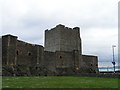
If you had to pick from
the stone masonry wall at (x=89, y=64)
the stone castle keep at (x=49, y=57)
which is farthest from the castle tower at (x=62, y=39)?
the stone masonry wall at (x=89, y=64)

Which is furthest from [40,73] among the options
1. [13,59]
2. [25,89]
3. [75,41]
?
[25,89]

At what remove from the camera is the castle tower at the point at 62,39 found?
Answer: 44375 mm

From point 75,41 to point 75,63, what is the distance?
8.27m

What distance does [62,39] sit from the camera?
44.4m

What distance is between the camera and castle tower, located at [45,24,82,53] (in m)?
44.4

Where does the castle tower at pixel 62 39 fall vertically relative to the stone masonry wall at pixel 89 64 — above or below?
above

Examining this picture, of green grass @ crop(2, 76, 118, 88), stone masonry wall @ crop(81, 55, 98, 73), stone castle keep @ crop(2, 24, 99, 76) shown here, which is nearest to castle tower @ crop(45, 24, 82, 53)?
stone castle keep @ crop(2, 24, 99, 76)

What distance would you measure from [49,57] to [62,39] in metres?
10.6

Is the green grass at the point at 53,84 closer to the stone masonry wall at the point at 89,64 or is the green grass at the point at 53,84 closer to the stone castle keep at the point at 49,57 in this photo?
the stone castle keep at the point at 49,57

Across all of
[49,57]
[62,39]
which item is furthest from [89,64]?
[49,57]

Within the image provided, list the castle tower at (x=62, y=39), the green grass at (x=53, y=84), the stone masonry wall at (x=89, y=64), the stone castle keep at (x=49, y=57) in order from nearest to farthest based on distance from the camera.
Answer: the green grass at (x=53, y=84)
the stone castle keep at (x=49, y=57)
the stone masonry wall at (x=89, y=64)
the castle tower at (x=62, y=39)

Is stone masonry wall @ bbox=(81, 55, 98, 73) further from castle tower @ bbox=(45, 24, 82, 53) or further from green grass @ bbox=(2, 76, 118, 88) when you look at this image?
green grass @ bbox=(2, 76, 118, 88)

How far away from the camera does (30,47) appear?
3134 centimetres

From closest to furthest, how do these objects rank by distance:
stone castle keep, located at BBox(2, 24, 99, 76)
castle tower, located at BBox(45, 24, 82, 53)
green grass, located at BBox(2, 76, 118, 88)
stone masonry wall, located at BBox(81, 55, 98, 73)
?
green grass, located at BBox(2, 76, 118, 88)
stone castle keep, located at BBox(2, 24, 99, 76)
stone masonry wall, located at BBox(81, 55, 98, 73)
castle tower, located at BBox(45, 24, 82, 53)
